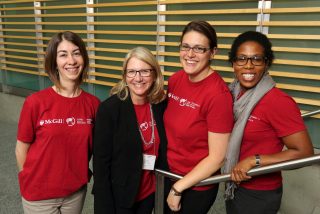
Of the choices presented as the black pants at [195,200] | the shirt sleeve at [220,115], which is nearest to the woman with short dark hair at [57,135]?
the black pants at [195,200]

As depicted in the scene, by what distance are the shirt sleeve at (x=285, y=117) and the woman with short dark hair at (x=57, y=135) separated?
109 cm

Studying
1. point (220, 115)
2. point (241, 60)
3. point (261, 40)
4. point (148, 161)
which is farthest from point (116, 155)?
point (261, 40)

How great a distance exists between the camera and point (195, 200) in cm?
155

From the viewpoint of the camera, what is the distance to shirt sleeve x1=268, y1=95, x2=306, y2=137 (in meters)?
1.24

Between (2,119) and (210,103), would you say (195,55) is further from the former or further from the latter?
(2,119)

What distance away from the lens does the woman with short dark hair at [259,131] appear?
1245 mm

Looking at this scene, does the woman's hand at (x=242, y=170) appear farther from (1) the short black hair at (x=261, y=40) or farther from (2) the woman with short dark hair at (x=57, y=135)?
(2) the woman with short dark hair at (x=57, y=135)

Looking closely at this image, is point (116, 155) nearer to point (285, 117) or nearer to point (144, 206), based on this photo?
point (144, 206)

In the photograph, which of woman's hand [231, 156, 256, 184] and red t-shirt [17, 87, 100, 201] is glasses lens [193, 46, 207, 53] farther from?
red t-shirt [17, 87, 100, 201]

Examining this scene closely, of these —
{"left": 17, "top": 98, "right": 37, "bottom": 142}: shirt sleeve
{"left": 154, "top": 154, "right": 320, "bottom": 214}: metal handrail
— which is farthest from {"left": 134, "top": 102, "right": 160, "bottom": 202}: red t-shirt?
{"left": 17, "top": 98, "right": 37, "bottom": 142}: shirt sleeve

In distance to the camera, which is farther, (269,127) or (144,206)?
(144,206)

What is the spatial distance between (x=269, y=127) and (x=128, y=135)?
30.4 inches

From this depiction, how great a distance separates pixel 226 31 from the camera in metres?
3.23

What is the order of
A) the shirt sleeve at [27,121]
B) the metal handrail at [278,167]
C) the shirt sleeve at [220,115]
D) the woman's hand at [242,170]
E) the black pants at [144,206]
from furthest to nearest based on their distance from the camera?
the black pants at [144,206] < the shirt sleeve at [27,121] < the shirt sleeve at [220,115] < the woman's hand at [242,170] < the metal handrail at [278,167]
